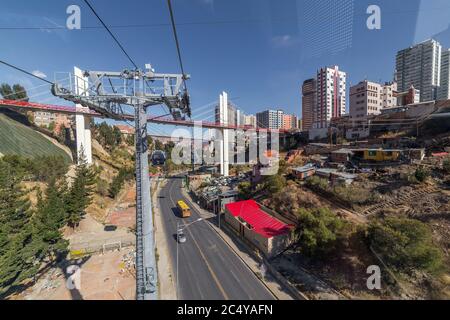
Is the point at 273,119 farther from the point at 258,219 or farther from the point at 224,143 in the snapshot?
the point at 258,219

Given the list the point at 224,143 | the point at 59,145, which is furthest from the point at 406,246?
the point at 59,145

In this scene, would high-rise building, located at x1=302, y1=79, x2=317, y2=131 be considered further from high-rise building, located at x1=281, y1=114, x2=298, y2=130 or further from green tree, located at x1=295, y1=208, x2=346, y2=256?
green tree, located at x1=295, y1=208, x2=346, y2=256

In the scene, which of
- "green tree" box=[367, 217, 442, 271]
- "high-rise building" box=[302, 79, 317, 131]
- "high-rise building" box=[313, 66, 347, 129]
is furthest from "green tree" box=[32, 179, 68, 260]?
"high-rise building" box=[302, 79, 317, 131]

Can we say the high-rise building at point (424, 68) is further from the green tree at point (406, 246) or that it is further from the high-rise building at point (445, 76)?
the green tree at point (406, 246)

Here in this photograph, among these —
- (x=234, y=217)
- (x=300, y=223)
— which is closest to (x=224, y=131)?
(x=234, y=217)

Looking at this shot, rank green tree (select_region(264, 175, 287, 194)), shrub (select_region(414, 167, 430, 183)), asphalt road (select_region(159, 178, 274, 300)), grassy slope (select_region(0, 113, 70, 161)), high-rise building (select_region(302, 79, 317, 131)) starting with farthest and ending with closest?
high-rise building (select_region(302, 79, 317, 131)), grassy slope (select_region(0, 113, 70, 161)), green tree (select_region(264, 175, 287, 194)), shrub (select_region(414, 167, 430, 183)), asphalt road (select_region(159, 178, 274, 300))
